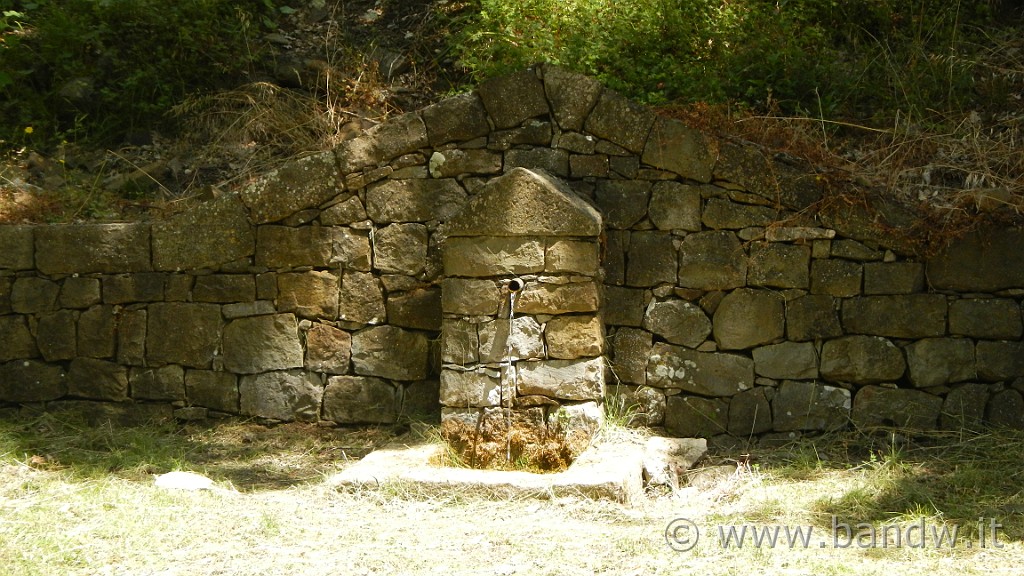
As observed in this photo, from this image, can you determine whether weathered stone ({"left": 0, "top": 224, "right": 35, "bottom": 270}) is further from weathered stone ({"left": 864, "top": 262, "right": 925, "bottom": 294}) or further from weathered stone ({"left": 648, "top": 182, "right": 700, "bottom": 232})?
weathered stone ({"left": 864, "top": 262, "right": 925, "bottom": 294})

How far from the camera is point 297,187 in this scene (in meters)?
5.68

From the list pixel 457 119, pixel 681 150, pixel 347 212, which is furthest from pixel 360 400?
pixel 681 150

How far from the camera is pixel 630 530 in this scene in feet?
13.5

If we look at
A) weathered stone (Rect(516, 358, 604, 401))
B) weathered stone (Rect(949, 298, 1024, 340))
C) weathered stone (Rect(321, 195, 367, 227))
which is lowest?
weathered stone (Rect(516, 358, 604, 401))

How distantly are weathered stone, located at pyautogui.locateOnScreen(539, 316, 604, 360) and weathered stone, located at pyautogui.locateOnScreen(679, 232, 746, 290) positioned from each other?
760 millimetres

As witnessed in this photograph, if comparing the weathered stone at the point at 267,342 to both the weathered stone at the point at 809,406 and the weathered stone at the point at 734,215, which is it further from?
the weathered stone at the point at 809,406

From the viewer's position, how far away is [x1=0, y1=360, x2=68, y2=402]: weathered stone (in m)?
5.97

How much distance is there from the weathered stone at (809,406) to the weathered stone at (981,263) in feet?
2.76

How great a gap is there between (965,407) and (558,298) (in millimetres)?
2403

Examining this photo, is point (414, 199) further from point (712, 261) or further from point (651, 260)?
point (712, 261)

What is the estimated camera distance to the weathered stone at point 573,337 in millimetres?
5020

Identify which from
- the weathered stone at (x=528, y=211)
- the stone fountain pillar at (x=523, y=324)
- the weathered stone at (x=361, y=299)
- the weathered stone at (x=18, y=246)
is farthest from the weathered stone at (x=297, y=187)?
the weathered stone at (x=18, y=246)

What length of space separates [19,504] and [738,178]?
4.19 metres

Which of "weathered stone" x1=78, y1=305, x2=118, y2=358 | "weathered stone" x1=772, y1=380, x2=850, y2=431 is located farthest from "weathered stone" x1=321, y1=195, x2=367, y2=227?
"weathered stone" x1=772, y1=380, x2=850, y2=431
